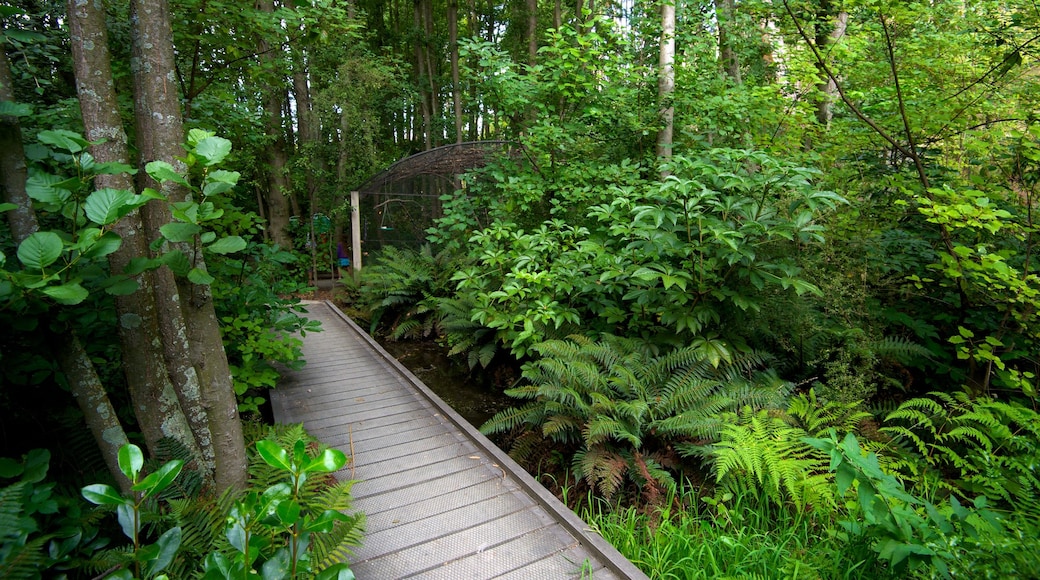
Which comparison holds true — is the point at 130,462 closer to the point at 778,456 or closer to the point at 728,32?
the point at 778,456

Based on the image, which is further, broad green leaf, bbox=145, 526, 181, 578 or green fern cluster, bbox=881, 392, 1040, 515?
green fern cluster, bbox=881, 392, 1040, 515

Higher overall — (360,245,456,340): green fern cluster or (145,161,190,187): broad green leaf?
(145,161,190,187): broad green leaf

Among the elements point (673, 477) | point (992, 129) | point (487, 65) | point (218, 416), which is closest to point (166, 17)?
point (218, 416)

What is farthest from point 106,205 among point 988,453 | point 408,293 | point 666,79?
point 408,293

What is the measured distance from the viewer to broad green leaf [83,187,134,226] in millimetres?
1286

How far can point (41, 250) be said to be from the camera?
1205 mm

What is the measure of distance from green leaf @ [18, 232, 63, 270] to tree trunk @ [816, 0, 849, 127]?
557 centimetres

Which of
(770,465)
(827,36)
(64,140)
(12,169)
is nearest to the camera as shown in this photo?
(64,140)

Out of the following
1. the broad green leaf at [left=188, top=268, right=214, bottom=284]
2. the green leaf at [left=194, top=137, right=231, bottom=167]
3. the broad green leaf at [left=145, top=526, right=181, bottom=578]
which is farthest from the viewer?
the broad green leaf at [left=188, top=268, right=214, bottom=284]

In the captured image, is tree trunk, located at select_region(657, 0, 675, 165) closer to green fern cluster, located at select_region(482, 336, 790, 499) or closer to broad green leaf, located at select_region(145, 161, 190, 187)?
green fern cluster, located at select_region(482, 336, 790, 499)

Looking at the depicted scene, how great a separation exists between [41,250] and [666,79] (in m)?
5.13

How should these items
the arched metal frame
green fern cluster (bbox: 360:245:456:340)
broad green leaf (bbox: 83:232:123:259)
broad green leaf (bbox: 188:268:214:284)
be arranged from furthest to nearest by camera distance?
the arched metal frame < green fern cluster (bbox: 360:245:456:340) < broad green leaf (bbox: 188:268:214:284) < broad green leaf (bbox: 83:232:123:259)

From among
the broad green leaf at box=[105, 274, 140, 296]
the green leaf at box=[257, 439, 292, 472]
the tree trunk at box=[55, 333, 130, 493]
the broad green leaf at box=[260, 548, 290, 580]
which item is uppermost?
the broad green leaf at box=[105, 274, 140, 296]

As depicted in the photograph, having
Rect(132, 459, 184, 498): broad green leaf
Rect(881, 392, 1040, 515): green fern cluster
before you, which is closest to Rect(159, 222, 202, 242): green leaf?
Rect(132, 459, 184, 498): broad green leaf
